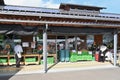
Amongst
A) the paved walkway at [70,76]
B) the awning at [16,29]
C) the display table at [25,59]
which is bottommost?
the paved walkway at [70,76]

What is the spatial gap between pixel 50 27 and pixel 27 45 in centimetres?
368

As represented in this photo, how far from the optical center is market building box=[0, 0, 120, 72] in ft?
37.4

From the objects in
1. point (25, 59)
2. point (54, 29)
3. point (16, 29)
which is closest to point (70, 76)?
point (54, 29)

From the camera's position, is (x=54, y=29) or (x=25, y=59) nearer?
(x=54, y=29)

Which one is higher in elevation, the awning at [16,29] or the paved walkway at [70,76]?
the awning at [16,29]

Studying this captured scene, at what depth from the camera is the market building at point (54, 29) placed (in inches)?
449

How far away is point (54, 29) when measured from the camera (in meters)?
12.3

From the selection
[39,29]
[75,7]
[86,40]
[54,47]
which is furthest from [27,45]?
[75,7]

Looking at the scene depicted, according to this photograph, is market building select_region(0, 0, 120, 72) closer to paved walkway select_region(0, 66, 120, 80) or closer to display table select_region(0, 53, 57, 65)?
display table select_region(0, 53, 57, 65)

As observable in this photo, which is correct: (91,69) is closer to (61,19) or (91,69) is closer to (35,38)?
(61,19)

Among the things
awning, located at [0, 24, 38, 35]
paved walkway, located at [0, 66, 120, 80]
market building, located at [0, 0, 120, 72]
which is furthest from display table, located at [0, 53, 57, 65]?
paved walkway, located at [0, 66, 120, 80]

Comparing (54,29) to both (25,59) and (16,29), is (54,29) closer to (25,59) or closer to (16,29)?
(16,29)

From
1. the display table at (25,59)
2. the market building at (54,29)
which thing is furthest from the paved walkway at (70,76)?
the display table at (25,59)

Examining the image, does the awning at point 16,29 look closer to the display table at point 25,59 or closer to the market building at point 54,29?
the market building at point 54,29
